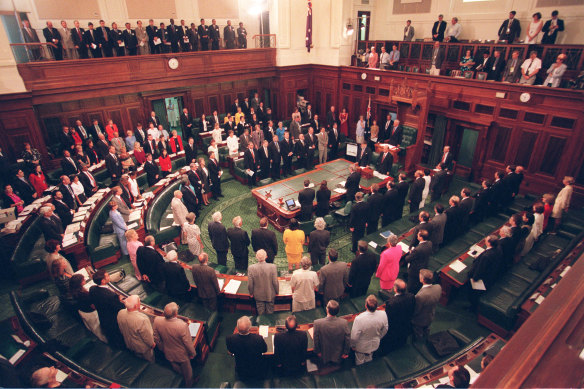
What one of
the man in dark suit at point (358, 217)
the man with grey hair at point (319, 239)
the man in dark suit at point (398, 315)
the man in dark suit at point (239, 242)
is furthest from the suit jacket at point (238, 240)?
the man in dark suit at point (398, 315)

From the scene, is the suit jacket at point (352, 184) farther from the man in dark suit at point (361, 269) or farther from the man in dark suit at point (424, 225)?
the man in dark suit at point (361, 269)

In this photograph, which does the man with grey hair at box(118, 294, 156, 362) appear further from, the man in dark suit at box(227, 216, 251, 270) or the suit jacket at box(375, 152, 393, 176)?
the suit jacket at box(375, 152, 393, 176)

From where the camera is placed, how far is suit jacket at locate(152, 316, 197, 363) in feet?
13.9

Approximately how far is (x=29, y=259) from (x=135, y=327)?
4.49 metres

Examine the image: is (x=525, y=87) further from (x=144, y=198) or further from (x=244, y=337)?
(x=144, y=198)

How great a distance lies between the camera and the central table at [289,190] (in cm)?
874

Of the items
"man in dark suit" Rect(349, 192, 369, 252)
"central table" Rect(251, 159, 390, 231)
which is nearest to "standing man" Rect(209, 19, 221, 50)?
"central table" Rect(251, 159, 390, 231)

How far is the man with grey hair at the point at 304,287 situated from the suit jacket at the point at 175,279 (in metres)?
1.93

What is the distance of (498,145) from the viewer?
10.7 metres

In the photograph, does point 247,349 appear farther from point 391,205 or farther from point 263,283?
point 391,205

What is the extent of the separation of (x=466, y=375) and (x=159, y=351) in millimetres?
4194

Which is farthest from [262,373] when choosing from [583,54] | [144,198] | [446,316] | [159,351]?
[583,54]

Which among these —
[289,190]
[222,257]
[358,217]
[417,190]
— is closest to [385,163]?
[417,190]

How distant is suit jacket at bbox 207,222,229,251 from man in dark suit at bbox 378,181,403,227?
3.88 m
